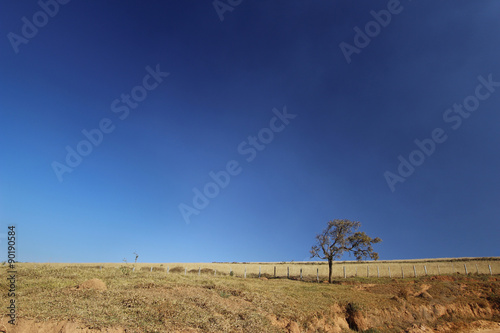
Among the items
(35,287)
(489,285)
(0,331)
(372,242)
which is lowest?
(0,331)

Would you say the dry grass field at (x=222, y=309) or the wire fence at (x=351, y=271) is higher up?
the wire fence at (x=351, y=271)

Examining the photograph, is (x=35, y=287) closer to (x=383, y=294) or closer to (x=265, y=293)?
(x=265, y=293)

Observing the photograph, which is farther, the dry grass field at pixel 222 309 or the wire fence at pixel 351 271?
the wire fence at pixel 351 271

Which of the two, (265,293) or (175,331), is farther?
(265,293)

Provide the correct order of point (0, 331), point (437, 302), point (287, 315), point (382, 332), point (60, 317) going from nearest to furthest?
1. point (0, 331)
2. point (60, 317)
3. point (287, 315)
4. point (382, 332)
5. point (437, 302)

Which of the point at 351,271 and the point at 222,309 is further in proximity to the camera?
the point at 351,271

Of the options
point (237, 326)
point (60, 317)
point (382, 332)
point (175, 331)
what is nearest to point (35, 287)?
point (60, 317)

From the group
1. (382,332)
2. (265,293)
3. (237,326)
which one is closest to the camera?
(237,326)

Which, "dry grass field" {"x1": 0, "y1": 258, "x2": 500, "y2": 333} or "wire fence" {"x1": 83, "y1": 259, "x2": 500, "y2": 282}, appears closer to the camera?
"dry grass field" {"x1": 0, "y1": 258, "x2": 500, "y2": 333}

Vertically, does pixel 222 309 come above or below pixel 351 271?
below

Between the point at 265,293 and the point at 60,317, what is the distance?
14793 millimetres

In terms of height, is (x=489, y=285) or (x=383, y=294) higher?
(x=489, y=285)

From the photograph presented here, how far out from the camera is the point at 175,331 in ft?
39.7

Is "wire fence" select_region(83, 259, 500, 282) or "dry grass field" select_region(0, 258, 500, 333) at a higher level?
"wire fence" select_region(83, 259, 500, 282)
